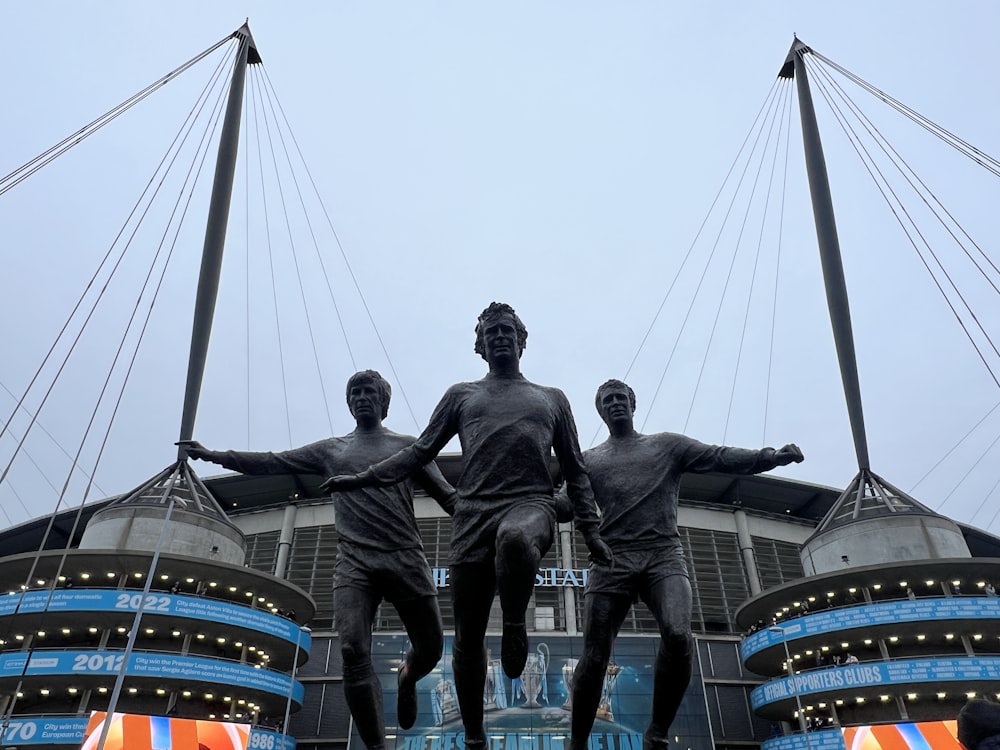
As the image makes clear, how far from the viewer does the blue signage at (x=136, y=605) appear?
84.6 feet

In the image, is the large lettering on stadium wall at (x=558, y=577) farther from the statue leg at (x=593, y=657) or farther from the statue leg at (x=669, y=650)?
the statue leg at (x=669, y=650)

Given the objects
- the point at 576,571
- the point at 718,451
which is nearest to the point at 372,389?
the point at 718,451

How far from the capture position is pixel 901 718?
89.4 ft

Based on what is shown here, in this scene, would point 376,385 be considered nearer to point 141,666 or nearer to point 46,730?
point 141,666

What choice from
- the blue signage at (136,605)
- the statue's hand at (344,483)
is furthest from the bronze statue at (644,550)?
the blue signage at (136,605)

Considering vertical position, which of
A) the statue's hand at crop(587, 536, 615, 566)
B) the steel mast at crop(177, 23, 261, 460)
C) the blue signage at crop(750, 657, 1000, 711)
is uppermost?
the steel mast at crop(177, 23, 261, 460)

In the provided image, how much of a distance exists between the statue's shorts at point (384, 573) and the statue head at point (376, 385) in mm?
1158

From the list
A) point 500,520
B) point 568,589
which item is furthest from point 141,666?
point 500,520

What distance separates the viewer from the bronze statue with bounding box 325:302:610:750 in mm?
4152

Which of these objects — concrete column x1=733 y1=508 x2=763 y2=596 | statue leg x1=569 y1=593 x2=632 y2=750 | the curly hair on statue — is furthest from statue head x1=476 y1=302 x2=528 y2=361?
concrete column x1=733 y1=508 x2=763 y2=596

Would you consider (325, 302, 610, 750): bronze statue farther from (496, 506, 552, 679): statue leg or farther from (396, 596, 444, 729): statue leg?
(396, 596, 444, 729): statue leg

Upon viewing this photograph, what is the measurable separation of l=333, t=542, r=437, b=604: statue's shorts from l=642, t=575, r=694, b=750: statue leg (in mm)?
1568

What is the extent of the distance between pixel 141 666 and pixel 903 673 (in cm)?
2746

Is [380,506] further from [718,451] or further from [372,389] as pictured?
[718,451]
